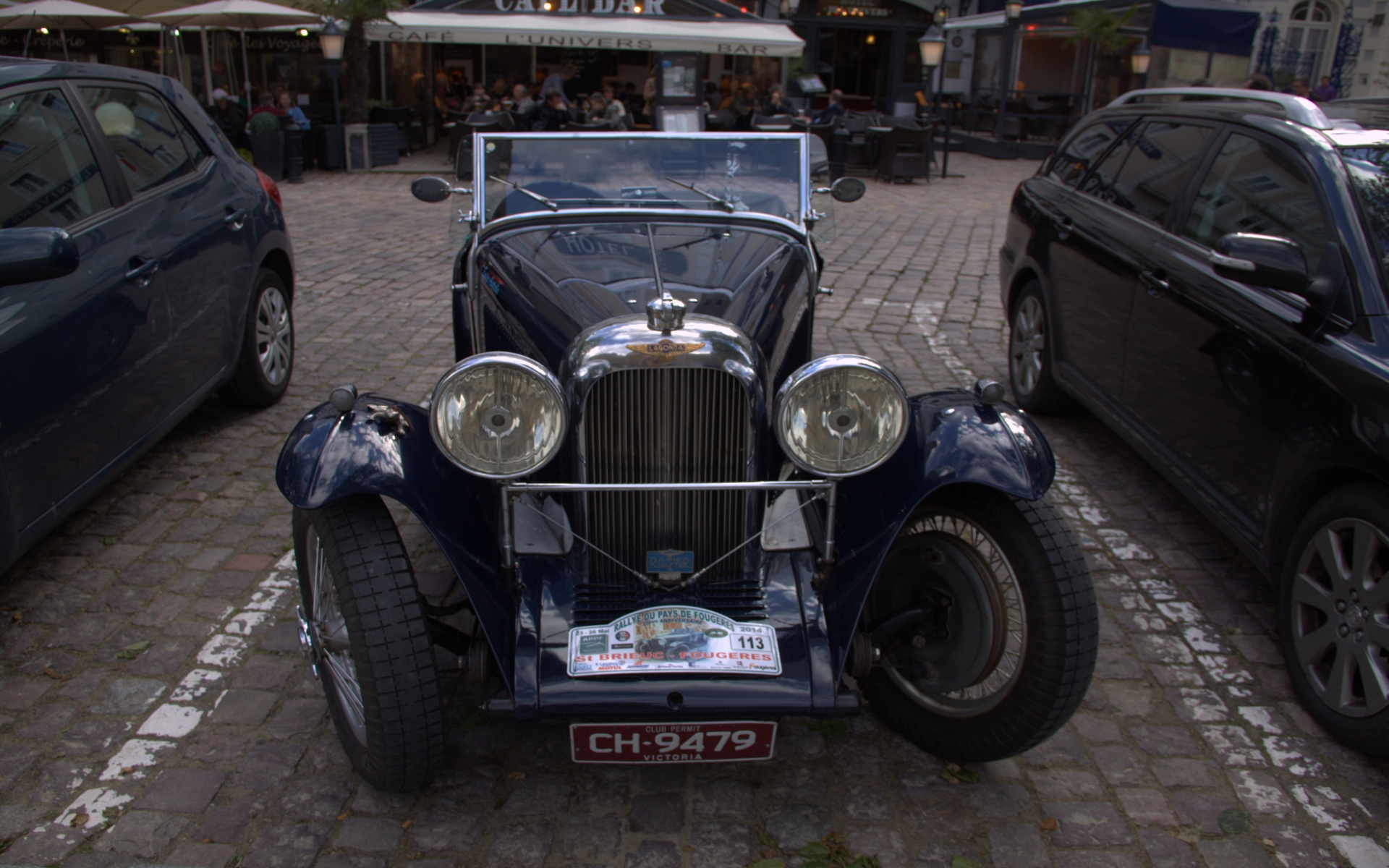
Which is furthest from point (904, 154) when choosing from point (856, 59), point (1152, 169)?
point (856, 59)

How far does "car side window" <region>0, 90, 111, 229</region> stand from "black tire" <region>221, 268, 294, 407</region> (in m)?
1.16

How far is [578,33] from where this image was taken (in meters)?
13.5

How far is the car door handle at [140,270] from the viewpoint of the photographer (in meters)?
3.77

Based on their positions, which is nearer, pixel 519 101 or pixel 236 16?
pixel 236 16

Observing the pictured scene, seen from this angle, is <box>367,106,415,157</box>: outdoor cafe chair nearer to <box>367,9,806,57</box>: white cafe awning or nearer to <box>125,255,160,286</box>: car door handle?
<box>367,9,806,57</box>: white cafe awning

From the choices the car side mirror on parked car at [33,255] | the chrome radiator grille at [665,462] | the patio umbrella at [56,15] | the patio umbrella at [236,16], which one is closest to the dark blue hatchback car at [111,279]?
the car side mirror on parked car at [33,255]

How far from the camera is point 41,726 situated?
2.80 metres

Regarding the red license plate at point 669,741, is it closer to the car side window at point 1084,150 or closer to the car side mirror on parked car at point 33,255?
the car side mirror on parked car at point 33,255

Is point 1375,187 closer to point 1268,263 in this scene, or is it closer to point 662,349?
point 1268,263

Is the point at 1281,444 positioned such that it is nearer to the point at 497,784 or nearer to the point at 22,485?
the point at 497,784

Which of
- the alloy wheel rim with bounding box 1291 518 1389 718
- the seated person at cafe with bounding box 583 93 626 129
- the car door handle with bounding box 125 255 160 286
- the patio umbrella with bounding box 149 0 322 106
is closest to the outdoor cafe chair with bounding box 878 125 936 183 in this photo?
the seated person at cafe with bounding box 583 93 626 129

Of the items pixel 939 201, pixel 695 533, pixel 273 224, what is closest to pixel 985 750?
pixel 695 533

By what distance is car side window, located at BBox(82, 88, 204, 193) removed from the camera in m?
4.10

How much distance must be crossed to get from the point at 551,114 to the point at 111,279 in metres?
12.2
